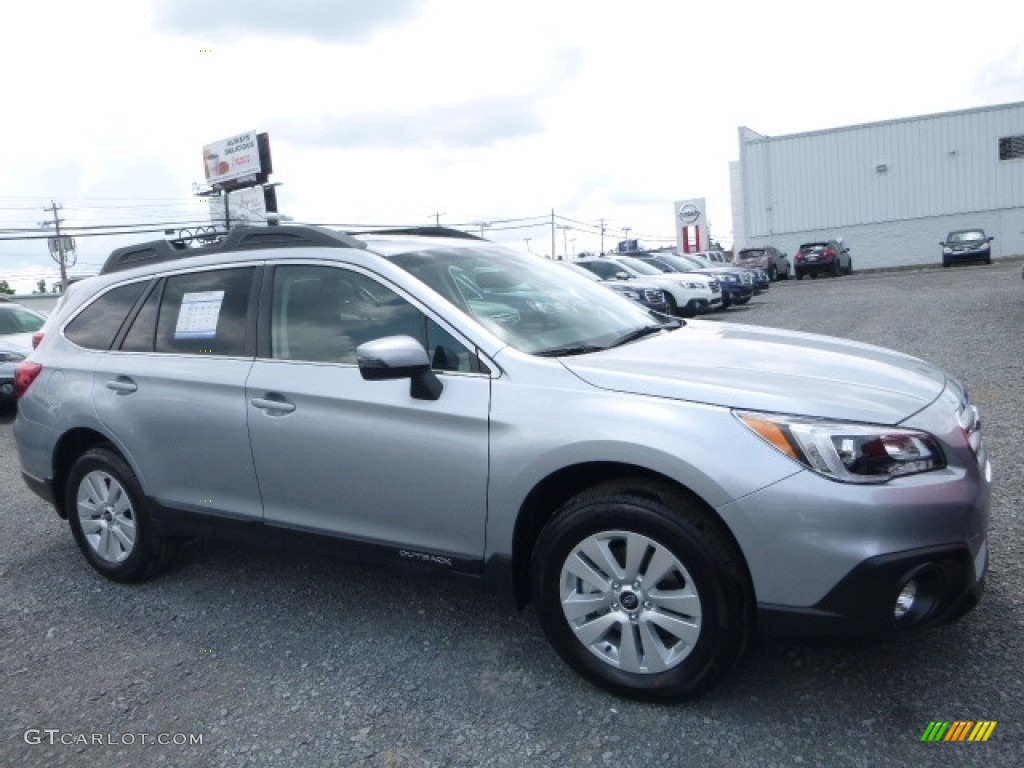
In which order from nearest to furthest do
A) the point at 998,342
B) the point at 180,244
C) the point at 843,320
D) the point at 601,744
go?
1. the point at 601,744
2. the point at 180,244
3. the point at 998,342
4. the point at 843,320

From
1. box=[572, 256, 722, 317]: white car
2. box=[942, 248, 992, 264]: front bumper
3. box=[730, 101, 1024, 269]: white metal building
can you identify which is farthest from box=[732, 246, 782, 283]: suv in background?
box=[572, 256, 722, 317]: white car

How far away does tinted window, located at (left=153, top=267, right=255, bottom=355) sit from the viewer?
13.1 feet

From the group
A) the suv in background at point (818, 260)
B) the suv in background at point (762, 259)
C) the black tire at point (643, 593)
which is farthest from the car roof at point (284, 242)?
the suv in background at point (818, 260)

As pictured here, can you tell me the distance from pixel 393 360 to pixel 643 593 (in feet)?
3.90

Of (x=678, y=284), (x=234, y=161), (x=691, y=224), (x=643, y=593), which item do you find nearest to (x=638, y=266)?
(x=678, y=284)

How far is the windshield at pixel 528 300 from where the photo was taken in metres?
3.52

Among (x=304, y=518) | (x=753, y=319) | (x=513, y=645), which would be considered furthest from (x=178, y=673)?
(x=753, y=319)

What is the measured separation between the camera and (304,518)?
369 centimetres

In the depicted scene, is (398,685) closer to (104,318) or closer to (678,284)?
(104,318)

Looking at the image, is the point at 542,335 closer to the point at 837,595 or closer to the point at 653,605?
the point at 653,605

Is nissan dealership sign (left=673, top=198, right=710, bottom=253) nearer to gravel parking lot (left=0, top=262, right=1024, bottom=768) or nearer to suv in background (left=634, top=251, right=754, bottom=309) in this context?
suv in background (left=634, top=251, right=754, bottom=309)

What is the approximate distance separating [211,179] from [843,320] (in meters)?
40.7

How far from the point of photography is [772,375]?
305cm

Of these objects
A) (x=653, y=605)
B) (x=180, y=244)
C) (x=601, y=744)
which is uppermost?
(x=180, y=244)
